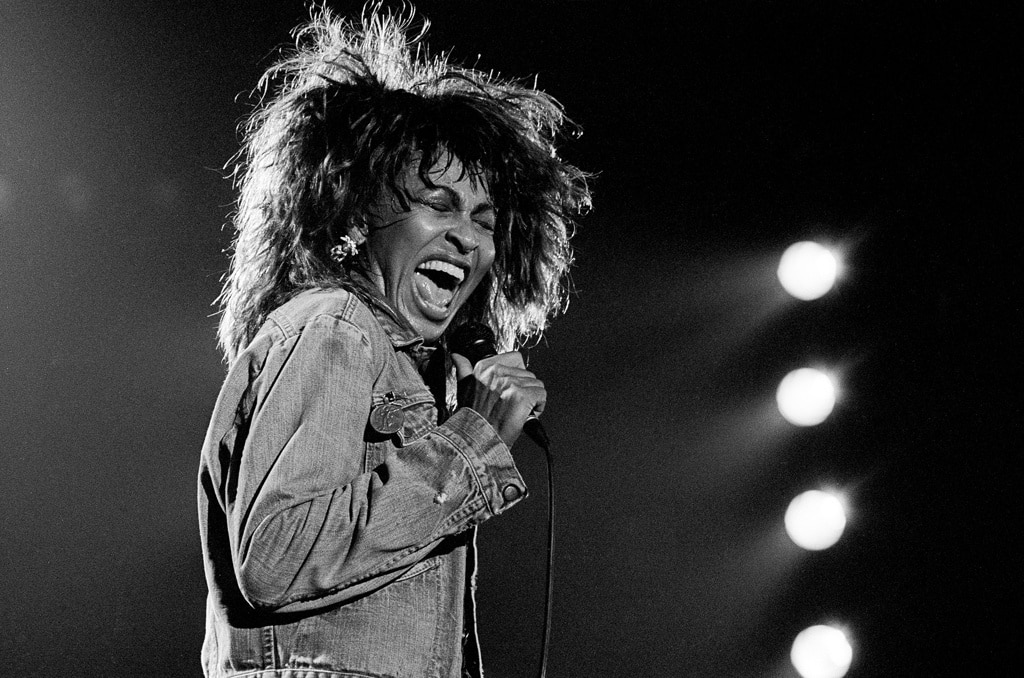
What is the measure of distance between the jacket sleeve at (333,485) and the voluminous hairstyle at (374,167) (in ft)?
1.08

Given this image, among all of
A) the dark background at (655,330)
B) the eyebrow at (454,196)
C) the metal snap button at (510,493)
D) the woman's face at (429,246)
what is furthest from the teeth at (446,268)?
the dark background at (655,330)

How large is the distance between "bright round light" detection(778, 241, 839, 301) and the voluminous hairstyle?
1.24 meters

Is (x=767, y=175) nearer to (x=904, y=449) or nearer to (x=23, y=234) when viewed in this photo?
(x=904, y=449)

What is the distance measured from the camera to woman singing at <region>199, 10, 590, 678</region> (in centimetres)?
118

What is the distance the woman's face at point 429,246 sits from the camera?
1.63 metres

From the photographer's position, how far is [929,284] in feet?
9.71

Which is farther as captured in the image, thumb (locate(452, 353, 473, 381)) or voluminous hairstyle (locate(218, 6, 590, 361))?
voluminous hairstyle (locate(218, 6, 590, 361))

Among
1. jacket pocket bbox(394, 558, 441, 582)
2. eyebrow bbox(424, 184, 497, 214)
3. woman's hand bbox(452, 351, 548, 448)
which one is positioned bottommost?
jacket pocket bbox(394, 558, 441, 582)

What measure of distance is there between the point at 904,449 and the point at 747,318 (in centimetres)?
64

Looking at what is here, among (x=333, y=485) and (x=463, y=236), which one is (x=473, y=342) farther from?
(x=333, y=485)

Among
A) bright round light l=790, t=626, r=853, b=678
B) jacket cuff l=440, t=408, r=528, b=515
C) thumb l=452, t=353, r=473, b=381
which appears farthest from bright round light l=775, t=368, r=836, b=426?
jacket cuff l=440, t=408, r=528, b=515

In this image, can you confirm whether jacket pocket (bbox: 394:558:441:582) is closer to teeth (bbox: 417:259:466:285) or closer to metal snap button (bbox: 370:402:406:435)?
metal snap button (bbox: 370:402:406:435)

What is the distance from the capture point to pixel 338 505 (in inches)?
45.7

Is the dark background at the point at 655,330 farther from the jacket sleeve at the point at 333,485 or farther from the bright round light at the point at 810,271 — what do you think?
the jacket sleeve at the point at 333,485
